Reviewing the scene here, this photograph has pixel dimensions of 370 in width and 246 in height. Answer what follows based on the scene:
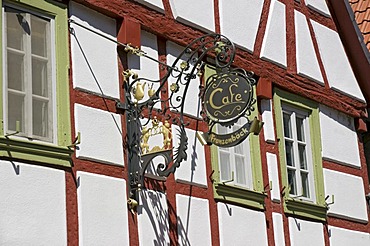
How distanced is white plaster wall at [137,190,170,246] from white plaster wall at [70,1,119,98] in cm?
98

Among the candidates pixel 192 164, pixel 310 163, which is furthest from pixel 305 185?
pixel 192 164

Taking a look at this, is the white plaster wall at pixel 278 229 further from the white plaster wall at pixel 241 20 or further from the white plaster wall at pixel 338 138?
the white plaster wall at pixel 241 20

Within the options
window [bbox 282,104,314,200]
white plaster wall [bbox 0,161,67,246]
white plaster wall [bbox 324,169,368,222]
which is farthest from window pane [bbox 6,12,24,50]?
white plaster wall [bbox 324,169,368,222]

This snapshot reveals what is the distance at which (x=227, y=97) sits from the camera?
930 cm

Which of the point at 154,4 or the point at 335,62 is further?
the point at 335,62

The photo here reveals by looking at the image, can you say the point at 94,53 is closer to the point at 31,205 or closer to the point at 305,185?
the point at 31,205

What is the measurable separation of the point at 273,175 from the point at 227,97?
252 centimetres

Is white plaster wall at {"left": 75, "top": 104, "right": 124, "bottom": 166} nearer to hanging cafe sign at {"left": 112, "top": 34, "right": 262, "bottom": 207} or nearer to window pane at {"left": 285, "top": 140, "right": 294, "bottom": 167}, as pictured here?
hanging cafe sign at {"left": 112, "top": 34, "right": 262, "bottom": 207}

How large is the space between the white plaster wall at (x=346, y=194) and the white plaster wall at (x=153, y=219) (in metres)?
3.14

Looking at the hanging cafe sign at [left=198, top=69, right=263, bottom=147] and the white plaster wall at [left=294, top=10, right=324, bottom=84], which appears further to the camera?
the white plaster wall at [left=294, top=10, right=324, bottom=84]

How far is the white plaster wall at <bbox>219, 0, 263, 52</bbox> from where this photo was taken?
11516mm

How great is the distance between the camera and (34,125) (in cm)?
A: 871

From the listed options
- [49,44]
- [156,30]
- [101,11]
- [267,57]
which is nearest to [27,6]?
[49,44]

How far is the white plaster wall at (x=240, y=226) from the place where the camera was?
10633mm
